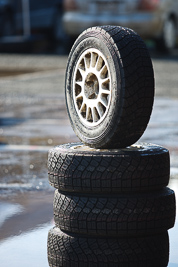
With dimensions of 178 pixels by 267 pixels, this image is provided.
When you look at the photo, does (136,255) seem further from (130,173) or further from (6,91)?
(6,91)

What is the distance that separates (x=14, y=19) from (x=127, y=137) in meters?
18.7

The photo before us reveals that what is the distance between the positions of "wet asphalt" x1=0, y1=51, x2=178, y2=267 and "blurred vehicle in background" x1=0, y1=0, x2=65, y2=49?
2.41 m

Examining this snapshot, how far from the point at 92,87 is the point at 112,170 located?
0.64 metres

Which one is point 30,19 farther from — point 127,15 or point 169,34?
point 169,34

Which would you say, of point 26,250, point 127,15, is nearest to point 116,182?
point 26,250

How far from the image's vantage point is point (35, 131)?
9789 mm

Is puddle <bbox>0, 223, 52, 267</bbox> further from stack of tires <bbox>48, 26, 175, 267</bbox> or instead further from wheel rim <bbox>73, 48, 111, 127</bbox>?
wheel rim <bbox>73, 48, 111, 127</bbox>

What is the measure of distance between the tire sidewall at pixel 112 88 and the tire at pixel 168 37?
16.0 metres

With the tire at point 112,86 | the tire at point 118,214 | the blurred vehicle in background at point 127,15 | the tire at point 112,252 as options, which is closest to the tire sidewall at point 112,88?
the tire at point 112,86

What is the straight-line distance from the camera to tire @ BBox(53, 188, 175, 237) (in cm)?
402

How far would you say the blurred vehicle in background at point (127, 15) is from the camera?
19.4m

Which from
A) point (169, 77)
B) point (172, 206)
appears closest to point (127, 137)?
point (172, 206)

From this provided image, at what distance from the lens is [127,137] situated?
4219 millimetres

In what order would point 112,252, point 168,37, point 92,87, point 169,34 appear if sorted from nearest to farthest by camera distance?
point 112,252 → point 92,87 → point 169,34 → point 168,37
